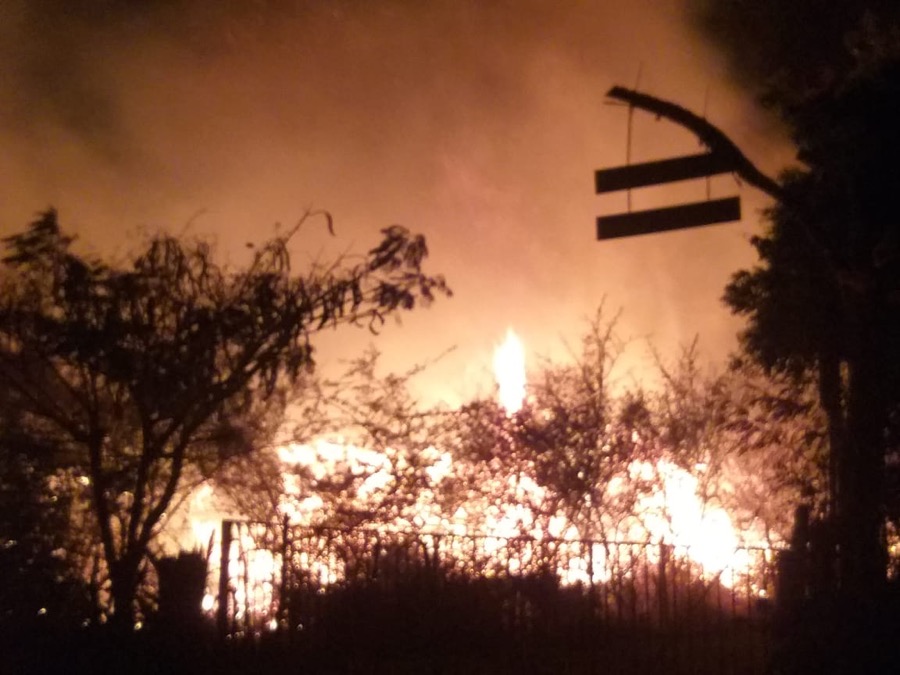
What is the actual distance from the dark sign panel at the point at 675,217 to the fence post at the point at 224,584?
162 inches

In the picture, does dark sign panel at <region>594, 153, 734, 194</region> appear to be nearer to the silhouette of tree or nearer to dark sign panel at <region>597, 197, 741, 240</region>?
dark sign panel at <region>597, 197, 741, 240</region>

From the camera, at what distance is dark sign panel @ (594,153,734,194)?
7445 millimetres

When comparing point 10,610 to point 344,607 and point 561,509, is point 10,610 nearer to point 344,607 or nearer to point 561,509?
point 344,607

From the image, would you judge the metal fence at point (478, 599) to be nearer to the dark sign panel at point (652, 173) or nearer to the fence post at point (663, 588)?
the fence post at point (663, 588)

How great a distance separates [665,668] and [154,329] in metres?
5.65

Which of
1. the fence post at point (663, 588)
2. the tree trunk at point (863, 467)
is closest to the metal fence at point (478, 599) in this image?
the fence post at point (663, 588)

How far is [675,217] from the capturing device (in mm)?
7258

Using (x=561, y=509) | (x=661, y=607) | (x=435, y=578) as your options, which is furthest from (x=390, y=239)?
(x=561, y=509)

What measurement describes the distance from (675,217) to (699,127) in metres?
1.19

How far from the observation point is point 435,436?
14.2 metres

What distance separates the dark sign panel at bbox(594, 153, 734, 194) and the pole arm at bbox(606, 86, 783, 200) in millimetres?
304

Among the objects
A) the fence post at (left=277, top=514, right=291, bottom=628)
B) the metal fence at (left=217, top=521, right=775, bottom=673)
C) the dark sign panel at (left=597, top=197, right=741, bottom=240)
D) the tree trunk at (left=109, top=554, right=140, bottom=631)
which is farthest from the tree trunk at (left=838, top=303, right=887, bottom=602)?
the tree trunk at (left=109, top=554, right=140, bottom=631)

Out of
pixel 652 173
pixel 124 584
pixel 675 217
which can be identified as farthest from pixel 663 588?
pixel 124 584

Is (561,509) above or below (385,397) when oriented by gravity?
below
